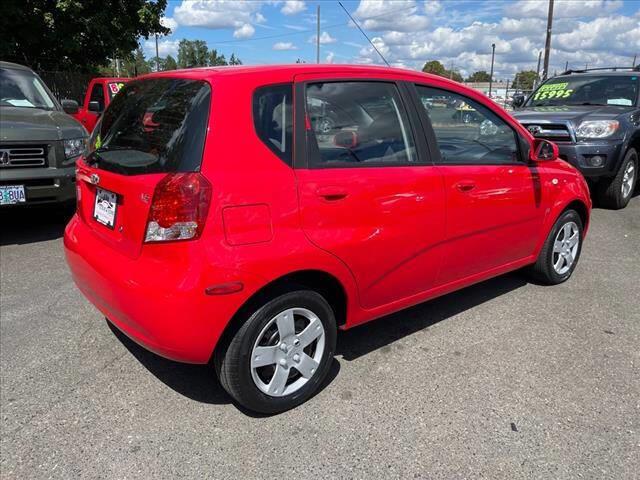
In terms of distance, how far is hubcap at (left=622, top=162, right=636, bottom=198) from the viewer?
747 cm

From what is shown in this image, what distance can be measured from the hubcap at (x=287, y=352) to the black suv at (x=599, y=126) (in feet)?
18.4

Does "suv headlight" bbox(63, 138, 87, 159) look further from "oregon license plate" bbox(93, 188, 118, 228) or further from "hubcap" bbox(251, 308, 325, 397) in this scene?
"hubcap" bbox(251, 308, 325, 397)

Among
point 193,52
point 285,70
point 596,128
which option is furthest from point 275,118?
point 193,52

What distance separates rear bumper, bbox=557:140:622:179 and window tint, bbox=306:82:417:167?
483 cm

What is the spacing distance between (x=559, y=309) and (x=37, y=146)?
→ 5175 mm

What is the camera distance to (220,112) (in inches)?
95.2

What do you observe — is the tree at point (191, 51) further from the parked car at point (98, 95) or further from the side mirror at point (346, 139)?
the side mirror at point (346, 139)

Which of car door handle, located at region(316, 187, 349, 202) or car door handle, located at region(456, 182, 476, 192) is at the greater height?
car door handle, located at region(316, 187, 349, 202)

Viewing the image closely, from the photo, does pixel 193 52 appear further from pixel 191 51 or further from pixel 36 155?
pixel 36 155

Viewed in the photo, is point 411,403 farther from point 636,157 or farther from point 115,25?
point 115,25

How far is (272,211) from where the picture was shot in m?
2.47

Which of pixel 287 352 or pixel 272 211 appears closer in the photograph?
pixel 272 211

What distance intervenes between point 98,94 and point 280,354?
37.1 feet

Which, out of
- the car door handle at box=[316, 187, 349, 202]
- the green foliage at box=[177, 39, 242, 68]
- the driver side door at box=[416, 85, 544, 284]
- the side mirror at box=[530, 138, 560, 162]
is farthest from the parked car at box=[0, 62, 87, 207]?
the green foliage at box=[177, 39, 242, 68]
